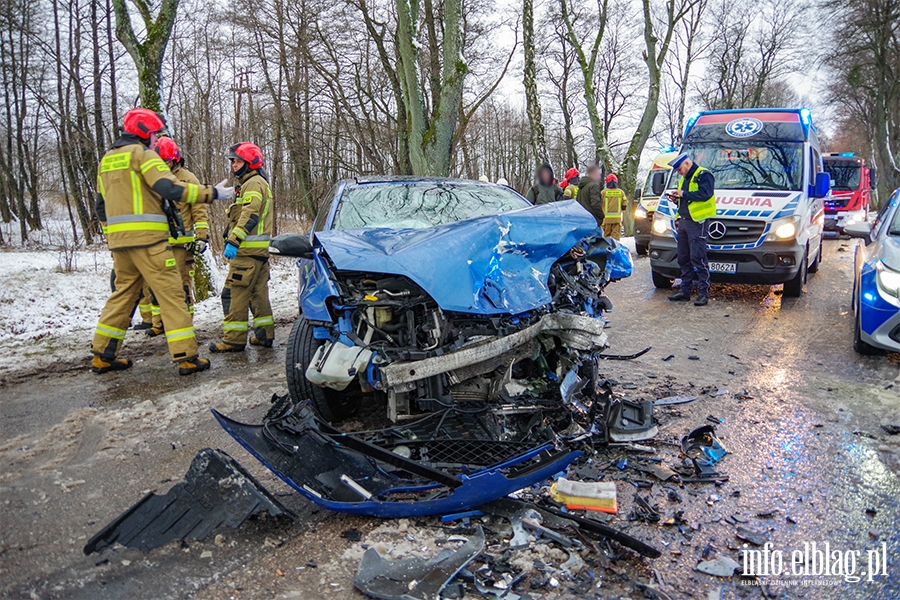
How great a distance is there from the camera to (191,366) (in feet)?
16.4

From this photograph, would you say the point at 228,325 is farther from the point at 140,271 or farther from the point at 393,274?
the point at 393,274

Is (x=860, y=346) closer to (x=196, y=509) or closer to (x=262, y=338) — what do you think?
(x=196, y=509)

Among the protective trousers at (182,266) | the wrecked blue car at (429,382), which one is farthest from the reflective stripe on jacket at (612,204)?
the wrecked blue car at (429,382)

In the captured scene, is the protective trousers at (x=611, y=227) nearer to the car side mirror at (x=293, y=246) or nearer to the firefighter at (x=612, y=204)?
the firefighter at (x=612, y=204)

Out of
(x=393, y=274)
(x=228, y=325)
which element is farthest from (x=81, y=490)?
(x=228, y=325)

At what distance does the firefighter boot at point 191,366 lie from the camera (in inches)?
196

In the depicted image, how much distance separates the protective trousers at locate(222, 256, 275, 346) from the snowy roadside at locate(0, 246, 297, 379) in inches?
33.7

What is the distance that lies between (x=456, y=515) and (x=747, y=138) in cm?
754

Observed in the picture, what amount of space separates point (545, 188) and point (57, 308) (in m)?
7.92

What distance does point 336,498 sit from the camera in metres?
2.56

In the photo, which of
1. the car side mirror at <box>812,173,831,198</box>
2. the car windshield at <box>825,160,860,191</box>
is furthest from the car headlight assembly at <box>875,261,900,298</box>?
the car windshield at <box>825,160,860,191</box>

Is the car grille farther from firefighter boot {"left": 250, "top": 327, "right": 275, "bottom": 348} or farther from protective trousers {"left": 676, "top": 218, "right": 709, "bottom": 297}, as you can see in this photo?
firefighter boot {"left": 250, "top": 327, "right": 275, "bottom": 348}

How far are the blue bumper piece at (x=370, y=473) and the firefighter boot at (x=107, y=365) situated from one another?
313 cm

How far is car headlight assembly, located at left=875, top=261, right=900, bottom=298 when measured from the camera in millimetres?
4398
